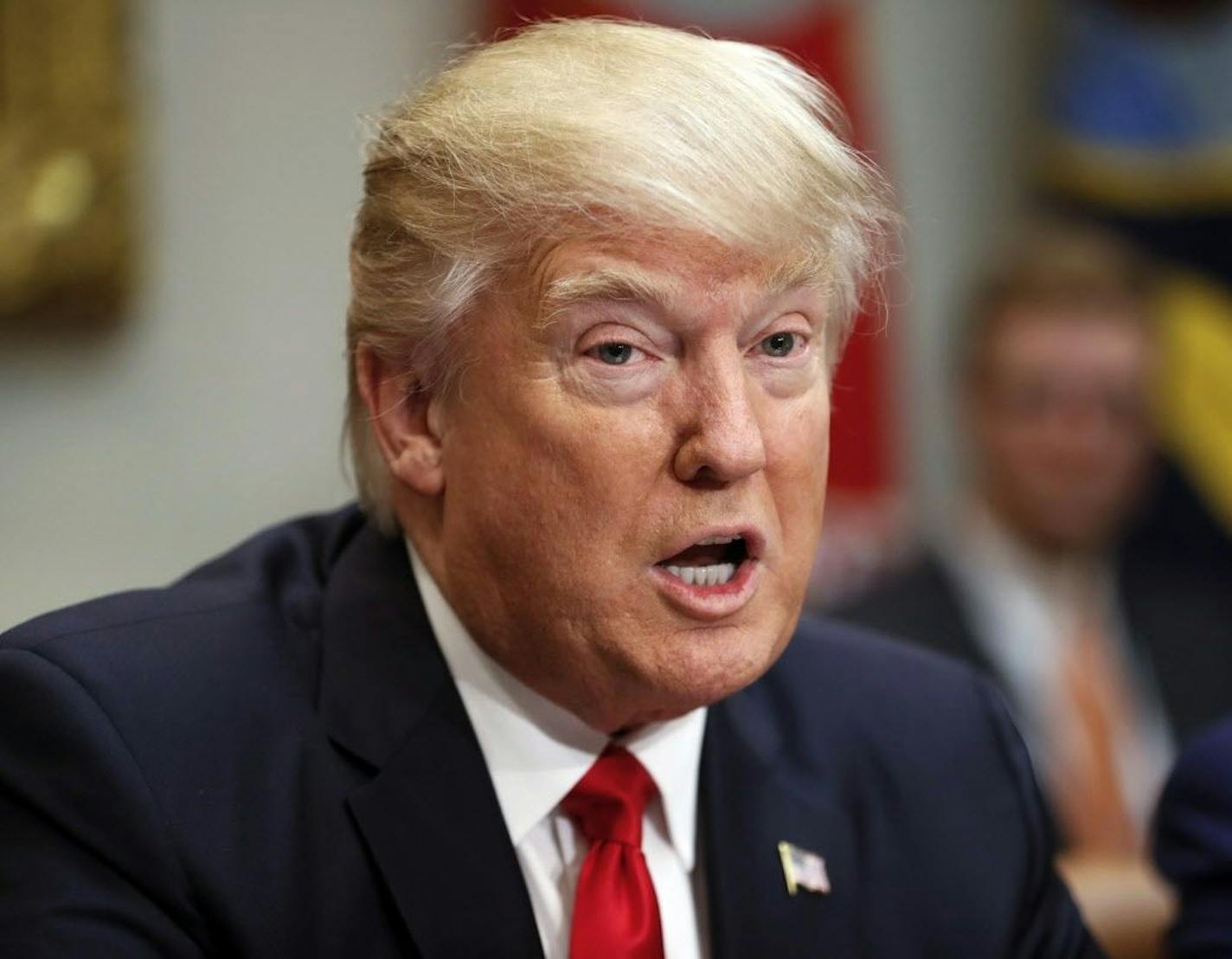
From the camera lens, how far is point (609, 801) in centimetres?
168

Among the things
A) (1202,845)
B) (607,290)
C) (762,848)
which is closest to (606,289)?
(607,290)

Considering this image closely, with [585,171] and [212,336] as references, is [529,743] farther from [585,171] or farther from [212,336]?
[212,336]

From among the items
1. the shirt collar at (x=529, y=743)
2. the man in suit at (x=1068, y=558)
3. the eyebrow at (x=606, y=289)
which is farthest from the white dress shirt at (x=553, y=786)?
the man in suit at (x=1068, y=558)

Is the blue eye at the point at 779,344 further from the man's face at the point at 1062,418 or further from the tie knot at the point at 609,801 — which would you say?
the man's face at the point at 1062,418

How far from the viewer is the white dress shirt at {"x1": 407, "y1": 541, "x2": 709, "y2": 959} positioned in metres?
1.66

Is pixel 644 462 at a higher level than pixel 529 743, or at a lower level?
higher

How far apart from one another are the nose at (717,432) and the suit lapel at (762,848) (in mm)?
387

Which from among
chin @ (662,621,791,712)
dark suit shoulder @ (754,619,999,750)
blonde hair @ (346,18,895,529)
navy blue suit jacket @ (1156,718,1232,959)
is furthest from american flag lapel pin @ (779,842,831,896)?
blonde hair @ (346,18,895,529)

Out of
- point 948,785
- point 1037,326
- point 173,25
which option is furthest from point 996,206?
point 948,785

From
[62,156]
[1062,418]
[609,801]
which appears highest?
[62,156]

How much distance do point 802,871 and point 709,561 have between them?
374mm

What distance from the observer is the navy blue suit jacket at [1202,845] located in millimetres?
1887

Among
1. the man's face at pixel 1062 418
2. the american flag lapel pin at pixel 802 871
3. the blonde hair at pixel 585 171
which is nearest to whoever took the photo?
the blonde hair at pixel 585 171

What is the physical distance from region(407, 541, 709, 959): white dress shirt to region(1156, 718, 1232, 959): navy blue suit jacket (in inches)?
22.4
